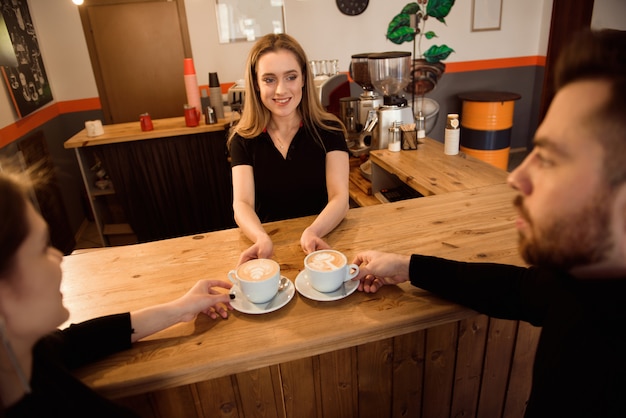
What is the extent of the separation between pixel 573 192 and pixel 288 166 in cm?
140

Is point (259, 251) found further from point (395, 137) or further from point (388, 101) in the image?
point (388, 101)

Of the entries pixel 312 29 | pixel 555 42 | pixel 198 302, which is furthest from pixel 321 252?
pixel 555 42

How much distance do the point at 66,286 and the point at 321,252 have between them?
29.9 inches

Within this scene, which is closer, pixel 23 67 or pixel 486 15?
pixel 23 67

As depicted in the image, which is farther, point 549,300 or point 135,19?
point 135,19

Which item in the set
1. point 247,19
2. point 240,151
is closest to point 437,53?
point 247,19

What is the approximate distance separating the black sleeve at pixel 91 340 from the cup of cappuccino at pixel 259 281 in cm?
28

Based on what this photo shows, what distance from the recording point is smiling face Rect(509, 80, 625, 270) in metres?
0.63

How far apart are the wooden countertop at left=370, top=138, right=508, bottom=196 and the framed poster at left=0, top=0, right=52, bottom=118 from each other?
3006 mm

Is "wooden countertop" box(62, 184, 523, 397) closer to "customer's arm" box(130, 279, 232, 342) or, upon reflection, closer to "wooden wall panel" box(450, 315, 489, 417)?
"customer's arm" box(130, 279, 232, 342)

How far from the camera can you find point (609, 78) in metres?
0.62

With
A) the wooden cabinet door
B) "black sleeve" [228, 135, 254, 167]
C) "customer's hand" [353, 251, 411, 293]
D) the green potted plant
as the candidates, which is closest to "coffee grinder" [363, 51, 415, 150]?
"black sleeve" [228, 135, 254, 167]

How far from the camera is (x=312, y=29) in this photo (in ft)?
15.3

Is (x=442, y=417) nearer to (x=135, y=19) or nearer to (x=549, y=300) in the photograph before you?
(x=549, y=300)
